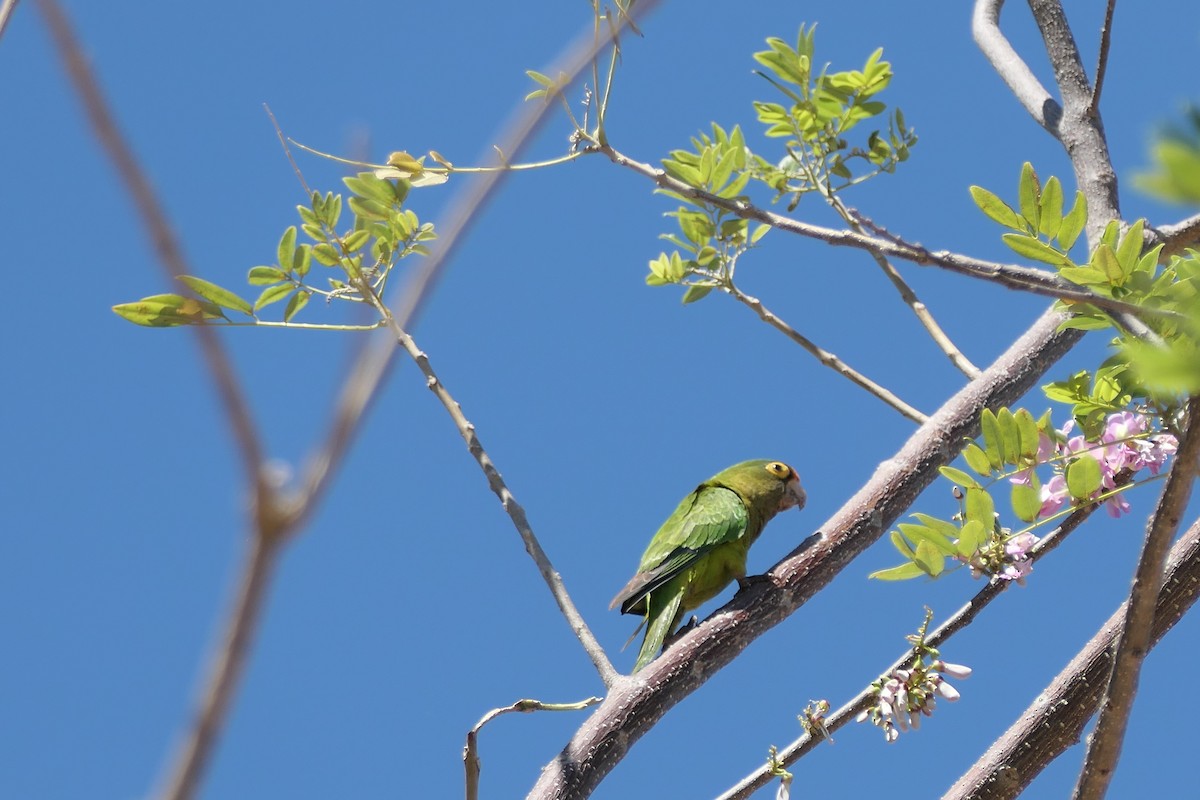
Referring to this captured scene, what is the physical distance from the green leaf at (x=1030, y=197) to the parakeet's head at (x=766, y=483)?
2179 millimetres

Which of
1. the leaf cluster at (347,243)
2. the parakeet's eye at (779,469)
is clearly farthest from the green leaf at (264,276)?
the parakeet's eye at (779,469)

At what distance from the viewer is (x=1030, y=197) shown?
201 cm

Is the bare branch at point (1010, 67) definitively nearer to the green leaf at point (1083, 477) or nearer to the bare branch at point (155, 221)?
the green leaf at point (1083, 477)

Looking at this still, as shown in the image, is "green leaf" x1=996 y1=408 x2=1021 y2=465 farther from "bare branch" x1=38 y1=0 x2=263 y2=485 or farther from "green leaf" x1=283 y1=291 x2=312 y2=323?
"bare branch" x1=38 y1=0 x2=263 y2=485

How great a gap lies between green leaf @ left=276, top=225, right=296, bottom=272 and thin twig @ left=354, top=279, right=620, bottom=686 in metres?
0.27

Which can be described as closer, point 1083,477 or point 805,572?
point 1083,477

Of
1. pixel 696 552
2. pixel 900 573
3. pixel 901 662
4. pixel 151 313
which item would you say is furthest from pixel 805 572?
pixel 151 313

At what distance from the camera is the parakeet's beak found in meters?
4.26

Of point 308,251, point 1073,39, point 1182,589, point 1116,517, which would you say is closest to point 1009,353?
point 1116,517

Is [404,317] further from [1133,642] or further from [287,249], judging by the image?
[287,249]

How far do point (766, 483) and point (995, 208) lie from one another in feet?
7.42

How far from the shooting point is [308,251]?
2.73 m

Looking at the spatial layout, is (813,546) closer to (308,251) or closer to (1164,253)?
(1164,253)

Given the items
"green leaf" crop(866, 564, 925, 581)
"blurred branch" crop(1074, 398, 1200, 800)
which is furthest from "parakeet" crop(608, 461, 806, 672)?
"blurred branch" crop(1074, 398, 1200, 800)
